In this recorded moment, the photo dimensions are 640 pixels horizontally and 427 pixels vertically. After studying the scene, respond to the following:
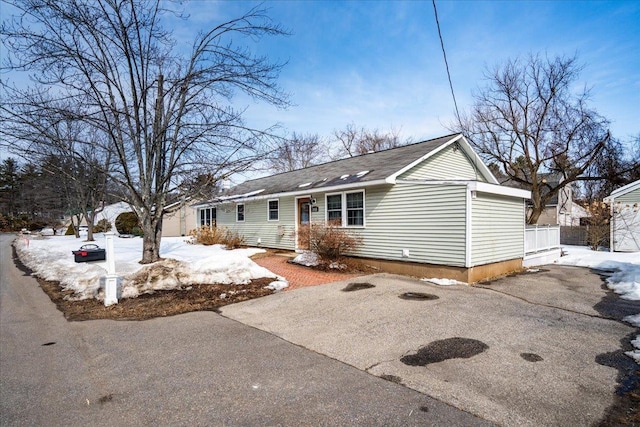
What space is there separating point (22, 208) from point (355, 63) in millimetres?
63603

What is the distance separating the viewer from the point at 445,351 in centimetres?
446

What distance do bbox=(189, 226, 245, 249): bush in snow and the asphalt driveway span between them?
8.91 meters

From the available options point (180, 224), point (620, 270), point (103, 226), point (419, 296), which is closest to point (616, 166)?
point (620, 270)

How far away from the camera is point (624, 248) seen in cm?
1568

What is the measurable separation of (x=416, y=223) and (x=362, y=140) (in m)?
28.5

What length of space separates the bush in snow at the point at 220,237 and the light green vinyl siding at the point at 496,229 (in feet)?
35.8

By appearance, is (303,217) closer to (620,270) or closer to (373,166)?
(373,166)

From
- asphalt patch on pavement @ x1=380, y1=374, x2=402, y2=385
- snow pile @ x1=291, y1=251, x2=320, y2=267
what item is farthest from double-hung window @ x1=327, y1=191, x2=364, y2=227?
asphalt patch on pavement @ x1=380, y1=374, x2=402, y2=385

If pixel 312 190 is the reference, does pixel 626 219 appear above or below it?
below

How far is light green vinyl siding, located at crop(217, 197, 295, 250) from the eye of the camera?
14220 mm

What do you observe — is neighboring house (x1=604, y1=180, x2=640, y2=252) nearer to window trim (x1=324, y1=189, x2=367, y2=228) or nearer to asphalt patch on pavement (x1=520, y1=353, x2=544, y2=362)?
window trim (x1=324, y1=189, x2=367, y2=228)

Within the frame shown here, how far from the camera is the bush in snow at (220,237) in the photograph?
1650 cm

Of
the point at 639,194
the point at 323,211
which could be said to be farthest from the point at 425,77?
the point at 639,194

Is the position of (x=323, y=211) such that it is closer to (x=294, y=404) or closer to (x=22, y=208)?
(x=294, y=404)
